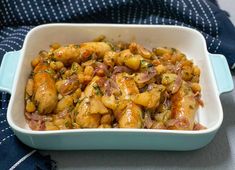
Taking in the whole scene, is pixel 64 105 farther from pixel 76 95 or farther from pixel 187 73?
pixel 187 73

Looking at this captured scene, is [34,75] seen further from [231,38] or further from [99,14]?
[231,38]

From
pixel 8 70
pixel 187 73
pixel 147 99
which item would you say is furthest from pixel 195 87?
pixel 8 70

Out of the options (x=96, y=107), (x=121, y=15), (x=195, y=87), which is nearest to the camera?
(x=96, y=107)

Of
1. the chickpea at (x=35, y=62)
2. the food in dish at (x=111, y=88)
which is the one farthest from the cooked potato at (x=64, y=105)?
the chickpea at (x=35, y=62)

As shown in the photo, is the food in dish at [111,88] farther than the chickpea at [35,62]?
No

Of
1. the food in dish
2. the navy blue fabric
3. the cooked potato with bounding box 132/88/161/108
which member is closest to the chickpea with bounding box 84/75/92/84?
the food in dish

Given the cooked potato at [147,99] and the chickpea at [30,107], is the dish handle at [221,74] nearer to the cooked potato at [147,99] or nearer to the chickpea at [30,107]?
the cooked potato at [147,99]

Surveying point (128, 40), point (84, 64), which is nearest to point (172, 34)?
point (128, 40)
